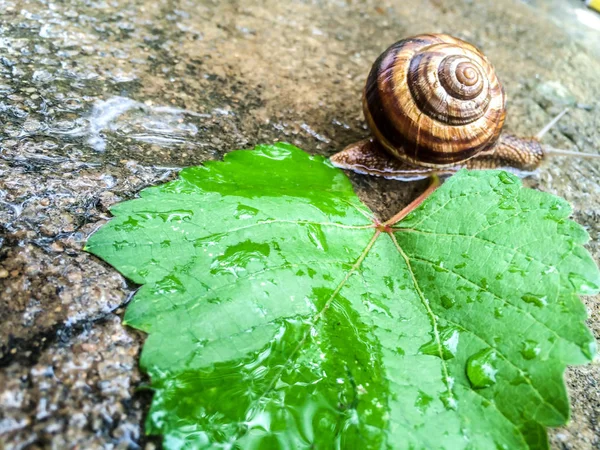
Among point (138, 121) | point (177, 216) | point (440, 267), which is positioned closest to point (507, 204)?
point (440, 267)

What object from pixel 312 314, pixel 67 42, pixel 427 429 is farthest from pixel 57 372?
pixel 67 42

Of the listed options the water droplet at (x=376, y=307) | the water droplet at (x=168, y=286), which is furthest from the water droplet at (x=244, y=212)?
the water droplet at (x=376, y=307)

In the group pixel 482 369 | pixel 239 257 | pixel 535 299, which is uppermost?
pixel 535 299

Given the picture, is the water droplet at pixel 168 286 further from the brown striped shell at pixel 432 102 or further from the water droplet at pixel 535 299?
the brown striped shell at pixel 432 102

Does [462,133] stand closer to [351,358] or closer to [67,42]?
[351,358]

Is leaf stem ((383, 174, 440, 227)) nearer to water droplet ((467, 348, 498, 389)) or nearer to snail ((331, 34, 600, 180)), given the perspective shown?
snail ((331, 34, 600, 180))

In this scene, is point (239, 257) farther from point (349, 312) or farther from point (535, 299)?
point (535, 299)

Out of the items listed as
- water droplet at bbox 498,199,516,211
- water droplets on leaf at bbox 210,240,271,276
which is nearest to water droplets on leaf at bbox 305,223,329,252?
water droplets on leaf at bbox 210,240,271,276

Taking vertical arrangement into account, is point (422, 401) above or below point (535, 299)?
below
